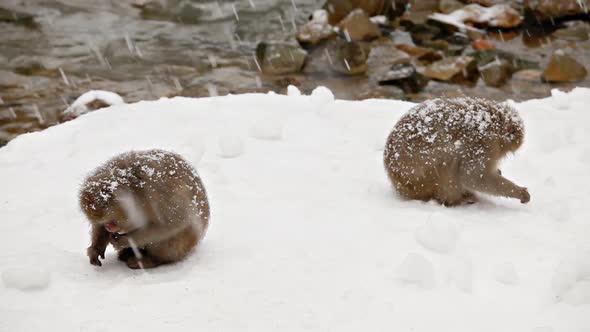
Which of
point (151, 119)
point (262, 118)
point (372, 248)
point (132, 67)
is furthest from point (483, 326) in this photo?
point (132, 67)

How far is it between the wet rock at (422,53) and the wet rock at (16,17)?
744 cm

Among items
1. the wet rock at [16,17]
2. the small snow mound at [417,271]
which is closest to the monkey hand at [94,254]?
the small snow mound at [417,271]

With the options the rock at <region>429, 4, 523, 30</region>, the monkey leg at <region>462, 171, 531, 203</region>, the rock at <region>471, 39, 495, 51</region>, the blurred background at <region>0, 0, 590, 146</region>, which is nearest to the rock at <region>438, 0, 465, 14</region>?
the blurred background at <region>0, 0, 590, 146</region>

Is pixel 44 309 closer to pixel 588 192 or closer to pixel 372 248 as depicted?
pixel 372 248

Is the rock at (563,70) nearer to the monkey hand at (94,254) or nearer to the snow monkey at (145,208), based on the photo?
the snow monkey at (145,208)

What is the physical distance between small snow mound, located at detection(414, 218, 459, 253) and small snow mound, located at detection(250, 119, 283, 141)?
1997 mm

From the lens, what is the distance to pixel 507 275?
3053 mm

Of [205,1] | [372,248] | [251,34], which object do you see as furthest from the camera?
[205,1]

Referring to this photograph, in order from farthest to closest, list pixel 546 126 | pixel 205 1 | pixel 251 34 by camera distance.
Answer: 1. pixel 205 1
2. pixel 251 34
3. pixel 546 126

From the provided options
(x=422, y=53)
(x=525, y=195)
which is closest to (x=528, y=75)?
(x=422, y=53)

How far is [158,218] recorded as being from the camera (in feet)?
10.4

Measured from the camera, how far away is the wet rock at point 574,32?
39.8 feet

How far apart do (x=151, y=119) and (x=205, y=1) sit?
9.13m

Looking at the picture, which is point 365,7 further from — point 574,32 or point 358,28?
point 574,32
